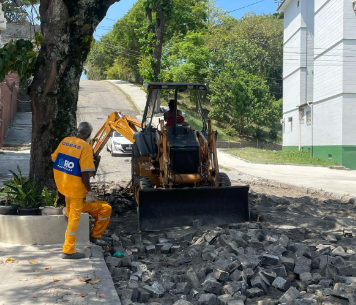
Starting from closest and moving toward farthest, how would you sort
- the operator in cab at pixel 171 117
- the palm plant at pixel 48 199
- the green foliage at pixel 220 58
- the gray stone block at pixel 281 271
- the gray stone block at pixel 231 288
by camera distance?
the gray stone block at pixel 231 288 → the gray stone block at pixel 281 271 → the palm plant at pixel 48 199 → the operator in cab at pixel 171 117 → the green foliage at pixel 220 58

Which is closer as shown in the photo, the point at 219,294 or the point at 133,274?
the point at 219,294

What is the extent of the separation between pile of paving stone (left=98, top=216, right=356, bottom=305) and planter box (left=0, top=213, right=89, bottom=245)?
2.59ft

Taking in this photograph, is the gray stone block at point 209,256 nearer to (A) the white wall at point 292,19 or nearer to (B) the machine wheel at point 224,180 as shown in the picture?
(B) the machine wheel at point 224,180

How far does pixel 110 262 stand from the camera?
591 centimetres

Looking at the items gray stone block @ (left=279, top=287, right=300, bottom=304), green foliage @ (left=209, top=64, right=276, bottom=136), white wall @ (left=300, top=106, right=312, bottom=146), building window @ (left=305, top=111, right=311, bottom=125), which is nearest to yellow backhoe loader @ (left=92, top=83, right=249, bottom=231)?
gray stone block @ (left=279, top=287, right=300, bottom=304)

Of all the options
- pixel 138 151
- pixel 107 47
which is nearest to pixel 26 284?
pixel 138 151

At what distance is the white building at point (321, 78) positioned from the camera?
80.4 feet

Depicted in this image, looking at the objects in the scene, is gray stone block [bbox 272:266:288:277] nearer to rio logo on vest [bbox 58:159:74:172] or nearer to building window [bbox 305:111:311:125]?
rio logo on vest [bbox 58:159:74:172]

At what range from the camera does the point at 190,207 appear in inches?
326

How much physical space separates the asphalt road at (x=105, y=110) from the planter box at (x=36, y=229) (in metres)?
7.29

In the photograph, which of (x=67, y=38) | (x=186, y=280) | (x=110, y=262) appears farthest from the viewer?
(x=67, y=38)

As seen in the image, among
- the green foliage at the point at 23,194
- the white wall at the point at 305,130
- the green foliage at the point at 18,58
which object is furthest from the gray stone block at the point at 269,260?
the white wall at the point at 305,130

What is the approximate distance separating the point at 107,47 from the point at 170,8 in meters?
35.4

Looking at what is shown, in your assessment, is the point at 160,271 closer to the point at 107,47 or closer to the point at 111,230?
the point at 111,230
